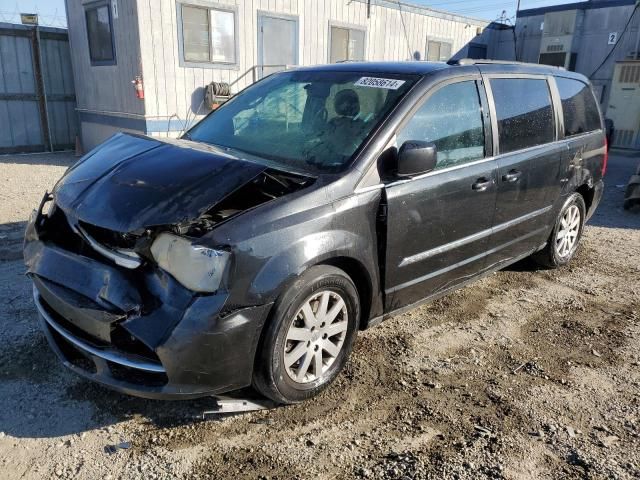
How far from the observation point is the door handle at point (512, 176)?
3957 mm

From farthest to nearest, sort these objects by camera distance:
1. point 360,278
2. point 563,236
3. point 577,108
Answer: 1. point 563,236
2. point 577,108
3. point 360,278

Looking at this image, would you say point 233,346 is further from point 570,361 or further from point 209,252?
point 570,361

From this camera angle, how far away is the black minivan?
2.52 m

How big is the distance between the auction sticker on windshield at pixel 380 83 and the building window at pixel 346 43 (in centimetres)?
871

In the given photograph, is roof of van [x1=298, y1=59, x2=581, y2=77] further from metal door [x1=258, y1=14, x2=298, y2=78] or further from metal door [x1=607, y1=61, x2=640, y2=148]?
metal door [x1=607, y1=61, x2=640, y2=148]

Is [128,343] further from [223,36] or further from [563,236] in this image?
[223,36]

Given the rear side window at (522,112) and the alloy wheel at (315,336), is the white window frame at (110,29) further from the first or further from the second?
the alloy wheel at (315,336)

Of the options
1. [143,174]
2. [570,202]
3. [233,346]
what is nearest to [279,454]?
[233,346]

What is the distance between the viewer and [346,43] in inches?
470

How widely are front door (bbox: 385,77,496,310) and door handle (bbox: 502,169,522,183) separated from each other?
0.15 m

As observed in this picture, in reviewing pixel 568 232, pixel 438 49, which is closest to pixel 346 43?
pixel 438 49

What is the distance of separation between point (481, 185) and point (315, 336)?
5.56 ft

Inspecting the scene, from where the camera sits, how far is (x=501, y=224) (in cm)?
409

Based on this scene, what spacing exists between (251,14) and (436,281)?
8327 mm
